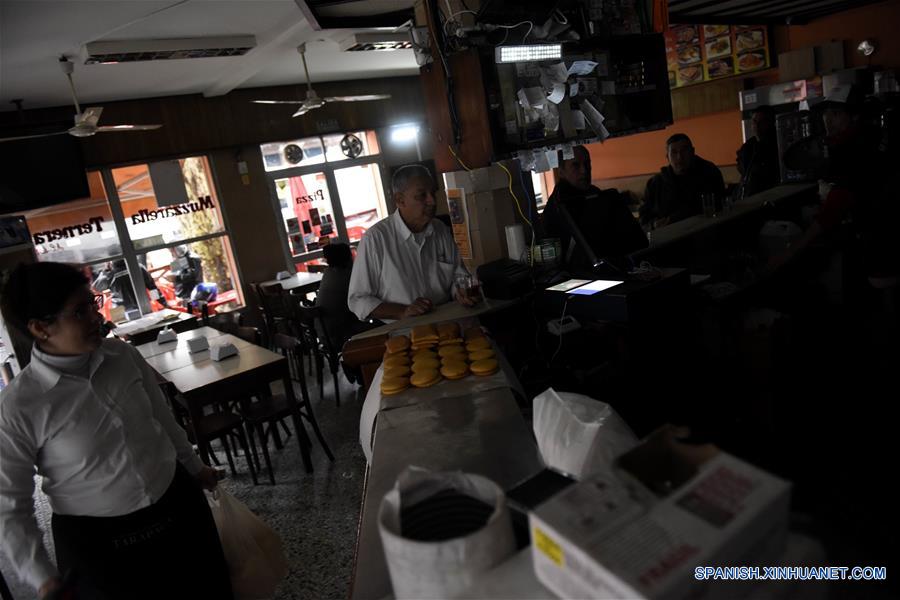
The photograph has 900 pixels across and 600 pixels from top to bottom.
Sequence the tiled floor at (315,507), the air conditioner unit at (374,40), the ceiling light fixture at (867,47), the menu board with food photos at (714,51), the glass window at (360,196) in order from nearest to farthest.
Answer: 1. the tiled floor at (315,507)
2. the air conditioner unit at (374,40)
3. the ceiling light fixture at (867,47)
4. the menu board with food photos at (714,51)
5. the glass window at (360,196)

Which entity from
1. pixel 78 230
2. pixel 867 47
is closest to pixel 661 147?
pixel 867 47

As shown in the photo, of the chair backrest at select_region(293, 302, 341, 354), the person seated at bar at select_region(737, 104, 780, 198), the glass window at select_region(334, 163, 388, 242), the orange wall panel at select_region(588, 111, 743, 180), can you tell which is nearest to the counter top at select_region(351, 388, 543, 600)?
the chair backrest at select_region(293, 302, 341, 354)

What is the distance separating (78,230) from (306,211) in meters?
2.93

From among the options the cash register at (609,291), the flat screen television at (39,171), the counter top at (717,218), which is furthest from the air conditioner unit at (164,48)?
A: the counter top at (717,218)

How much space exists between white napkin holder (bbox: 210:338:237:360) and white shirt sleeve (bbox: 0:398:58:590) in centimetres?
243

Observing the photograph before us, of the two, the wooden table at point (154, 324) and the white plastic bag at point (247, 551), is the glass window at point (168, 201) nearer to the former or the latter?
the wooden table at point (154, 324)

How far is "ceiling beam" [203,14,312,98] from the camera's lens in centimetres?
502

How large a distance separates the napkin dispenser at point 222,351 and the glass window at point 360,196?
5138 millimetres

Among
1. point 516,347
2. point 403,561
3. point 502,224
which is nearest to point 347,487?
point 516,347

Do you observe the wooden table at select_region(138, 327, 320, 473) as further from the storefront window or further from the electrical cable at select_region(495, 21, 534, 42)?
the storefront window

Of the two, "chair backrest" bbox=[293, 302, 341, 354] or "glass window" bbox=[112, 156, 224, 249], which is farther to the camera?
"glass window" bbox=[112, 156, 224, 249]

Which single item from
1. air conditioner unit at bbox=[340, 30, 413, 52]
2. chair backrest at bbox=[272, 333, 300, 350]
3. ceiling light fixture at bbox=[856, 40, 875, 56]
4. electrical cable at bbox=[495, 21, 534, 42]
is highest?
air conditioner unit at bbox=[340, 30, 413, 52]

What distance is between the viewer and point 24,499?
1.58 m

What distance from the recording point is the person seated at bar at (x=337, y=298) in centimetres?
469
